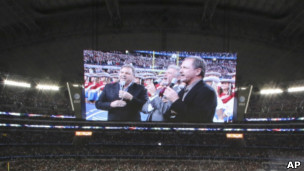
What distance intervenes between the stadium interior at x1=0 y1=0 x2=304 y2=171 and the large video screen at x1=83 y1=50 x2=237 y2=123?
7.1 inches

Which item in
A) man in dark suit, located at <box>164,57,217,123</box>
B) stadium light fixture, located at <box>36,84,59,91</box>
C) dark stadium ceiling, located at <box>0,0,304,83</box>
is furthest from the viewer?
stadium light fixture, located at <box>36,84,59,91</box>

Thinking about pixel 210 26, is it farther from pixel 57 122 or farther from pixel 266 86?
pixel 57 122

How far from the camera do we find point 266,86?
114 ft

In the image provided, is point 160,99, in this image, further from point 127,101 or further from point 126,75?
point 126,75

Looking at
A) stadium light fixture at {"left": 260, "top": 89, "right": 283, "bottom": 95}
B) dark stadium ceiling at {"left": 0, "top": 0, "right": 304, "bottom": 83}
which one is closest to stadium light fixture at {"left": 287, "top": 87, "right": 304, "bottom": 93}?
stadium light fixture at {"left": 260, "top": 89, "right": 283, "bottom": 95}

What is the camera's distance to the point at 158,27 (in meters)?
25.2

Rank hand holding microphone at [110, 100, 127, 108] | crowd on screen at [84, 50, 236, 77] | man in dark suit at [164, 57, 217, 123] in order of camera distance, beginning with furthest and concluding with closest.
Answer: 1. hand holding microphone at [110, 100, 127, 108]
2. crowd on screen at [84, 50, 236, 77]
3. man in dark suit at [164, 57, 217, 123]

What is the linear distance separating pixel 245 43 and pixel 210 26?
14.2ft

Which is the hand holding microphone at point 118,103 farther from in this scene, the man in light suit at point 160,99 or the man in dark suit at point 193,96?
the man in dark suit at point 193,96

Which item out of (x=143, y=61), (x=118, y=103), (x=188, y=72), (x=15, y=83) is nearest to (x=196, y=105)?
(x=188, y=72)

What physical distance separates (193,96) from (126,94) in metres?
5.17

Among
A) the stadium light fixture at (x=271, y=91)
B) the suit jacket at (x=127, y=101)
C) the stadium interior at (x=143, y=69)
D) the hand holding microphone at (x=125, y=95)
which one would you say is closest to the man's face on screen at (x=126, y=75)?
the suit jacket at (x=127, y=101)

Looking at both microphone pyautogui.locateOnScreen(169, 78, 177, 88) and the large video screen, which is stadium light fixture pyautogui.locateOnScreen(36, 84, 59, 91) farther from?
microphone pyautogui.locateOnScreen(169, 78, 177, 88)

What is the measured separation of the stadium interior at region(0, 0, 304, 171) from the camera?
23969 millimetres
